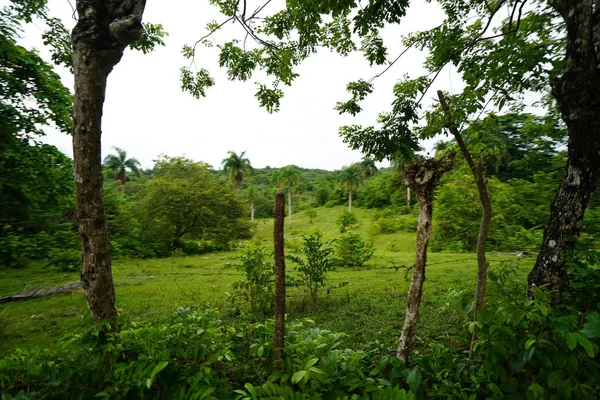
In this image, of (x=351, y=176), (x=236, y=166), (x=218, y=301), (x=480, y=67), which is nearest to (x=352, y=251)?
(x=218, y=301)

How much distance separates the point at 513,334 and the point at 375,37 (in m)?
4.18

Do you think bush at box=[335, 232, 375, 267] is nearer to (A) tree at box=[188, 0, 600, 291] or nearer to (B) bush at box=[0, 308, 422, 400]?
(A) tree at box=[188, 0, 600, 291]

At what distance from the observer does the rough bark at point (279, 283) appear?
89.5 inches

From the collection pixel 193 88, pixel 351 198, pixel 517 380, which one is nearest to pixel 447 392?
pixel 517 380

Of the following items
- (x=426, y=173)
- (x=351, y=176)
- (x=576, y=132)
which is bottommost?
(x=426, y=173)

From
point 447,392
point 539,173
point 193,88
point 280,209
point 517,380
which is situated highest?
point 193,88

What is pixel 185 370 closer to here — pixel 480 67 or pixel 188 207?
pixel 480 67

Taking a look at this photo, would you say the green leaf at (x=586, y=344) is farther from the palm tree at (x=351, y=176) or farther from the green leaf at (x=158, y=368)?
the palm tree at (x=351, y=176)

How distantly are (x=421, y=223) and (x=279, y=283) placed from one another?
1.32m

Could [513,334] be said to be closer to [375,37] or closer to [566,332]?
[566,332]

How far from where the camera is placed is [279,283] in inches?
93.2

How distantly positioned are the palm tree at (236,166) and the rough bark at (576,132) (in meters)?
42.3

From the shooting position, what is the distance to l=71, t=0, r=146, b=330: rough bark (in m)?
2.44

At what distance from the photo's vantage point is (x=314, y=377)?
1985 millimetres
